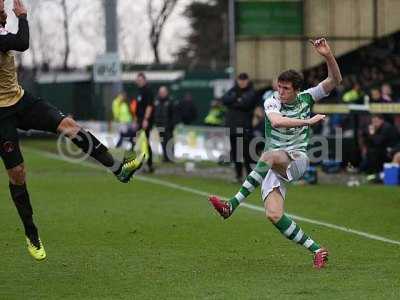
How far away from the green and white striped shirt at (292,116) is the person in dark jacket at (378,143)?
10.7m

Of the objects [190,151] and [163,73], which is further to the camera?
[163,73]

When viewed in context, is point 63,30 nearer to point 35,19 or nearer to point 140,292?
point 35,19

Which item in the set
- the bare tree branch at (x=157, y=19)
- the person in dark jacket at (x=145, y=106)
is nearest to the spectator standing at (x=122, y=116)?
the person in dark jacket at (x=145, y=106)

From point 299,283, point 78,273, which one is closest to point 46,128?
point 78,273

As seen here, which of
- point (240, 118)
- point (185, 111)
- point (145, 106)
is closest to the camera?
point (240, 118)

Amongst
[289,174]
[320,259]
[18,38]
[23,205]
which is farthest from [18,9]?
[320,259]

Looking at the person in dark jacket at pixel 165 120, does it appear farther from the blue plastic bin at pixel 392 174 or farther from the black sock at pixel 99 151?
the black sock at pixel 99 151

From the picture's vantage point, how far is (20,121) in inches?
404

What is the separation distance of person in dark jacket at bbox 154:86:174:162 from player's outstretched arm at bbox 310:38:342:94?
17.3 meters

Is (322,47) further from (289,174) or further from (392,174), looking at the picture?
(392,174)

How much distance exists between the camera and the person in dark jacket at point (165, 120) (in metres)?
28.0

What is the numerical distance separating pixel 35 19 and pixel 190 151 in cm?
2023

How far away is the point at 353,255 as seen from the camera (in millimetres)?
10898

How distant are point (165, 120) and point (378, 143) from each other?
894 cm
